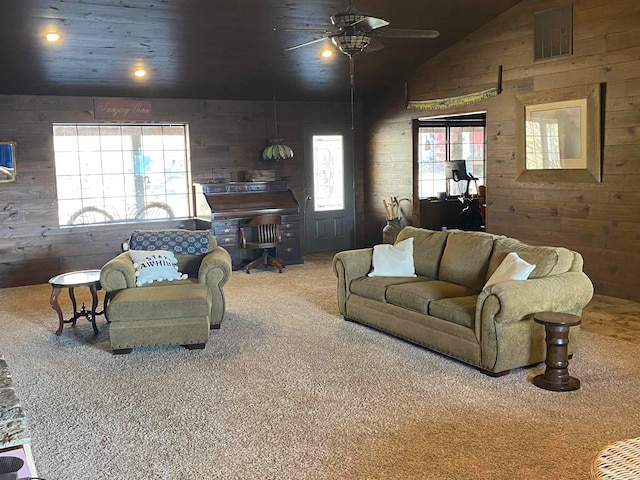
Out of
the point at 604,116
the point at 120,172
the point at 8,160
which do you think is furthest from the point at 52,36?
the point at 604,116

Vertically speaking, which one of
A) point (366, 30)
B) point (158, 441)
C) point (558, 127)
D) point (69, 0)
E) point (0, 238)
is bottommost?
point (158, 441)

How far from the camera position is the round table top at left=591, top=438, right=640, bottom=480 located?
6.98 feet

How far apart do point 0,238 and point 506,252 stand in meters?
6.06

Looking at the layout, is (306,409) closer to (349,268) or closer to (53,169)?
(349,268)

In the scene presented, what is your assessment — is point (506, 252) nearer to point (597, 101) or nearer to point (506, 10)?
point (597, 101)

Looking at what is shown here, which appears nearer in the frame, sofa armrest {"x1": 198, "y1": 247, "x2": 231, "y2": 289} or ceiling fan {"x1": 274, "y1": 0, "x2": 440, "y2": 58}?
ceiling fan {"x1": 274, "y1": 0, "x2": 440, "y2": 58}

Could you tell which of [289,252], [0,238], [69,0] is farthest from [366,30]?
[0,238]

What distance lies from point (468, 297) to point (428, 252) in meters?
0.95

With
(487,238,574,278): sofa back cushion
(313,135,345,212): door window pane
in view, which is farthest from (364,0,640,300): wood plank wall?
(487,238,574,278): sofa back cushion

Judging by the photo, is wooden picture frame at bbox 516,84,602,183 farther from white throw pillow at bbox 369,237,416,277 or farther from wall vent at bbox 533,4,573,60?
white throw pillow at bbox 369,237,416,277

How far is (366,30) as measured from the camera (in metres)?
4.57

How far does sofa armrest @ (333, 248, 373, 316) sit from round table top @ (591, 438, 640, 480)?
347 cm

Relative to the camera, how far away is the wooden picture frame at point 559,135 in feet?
20.9

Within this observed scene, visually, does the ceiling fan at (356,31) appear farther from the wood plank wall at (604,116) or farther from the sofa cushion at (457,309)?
the wood plank wall at (604,116)
